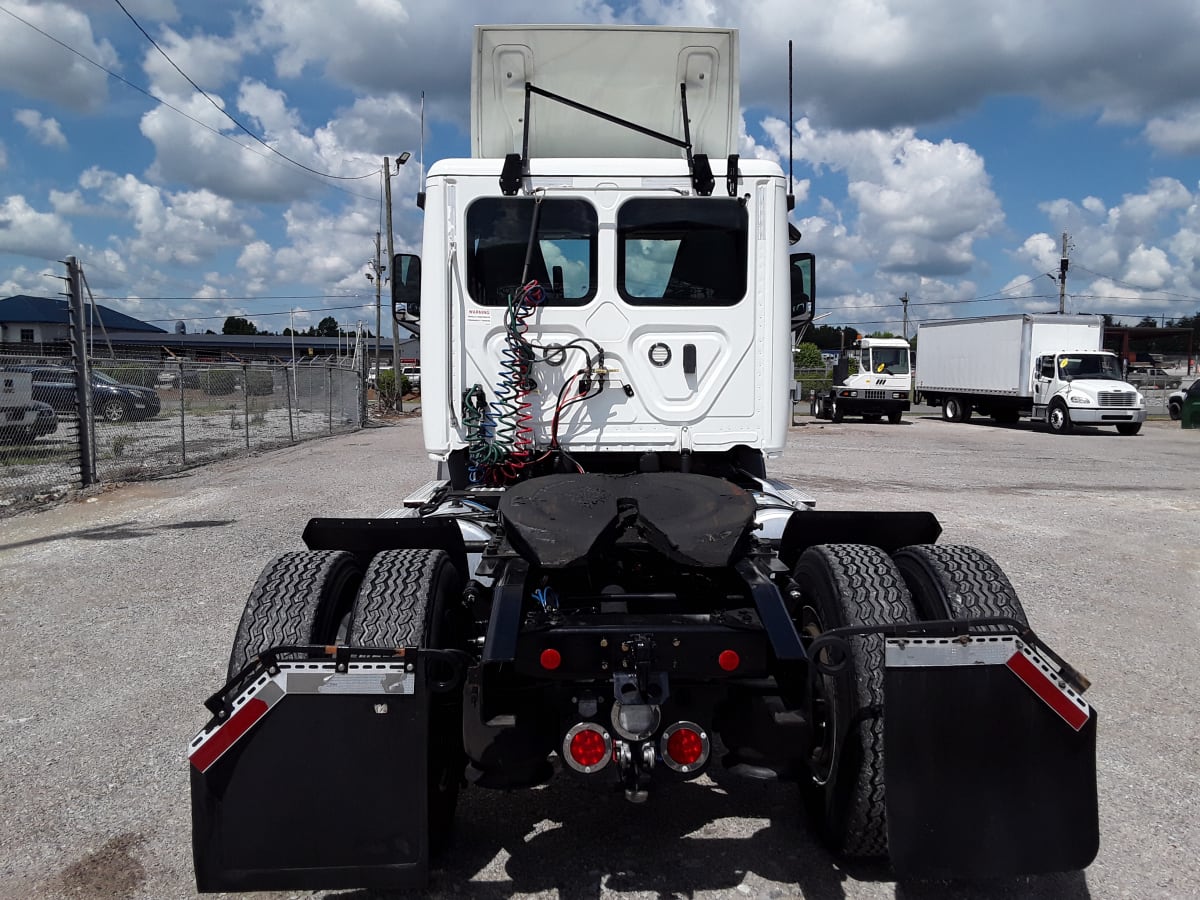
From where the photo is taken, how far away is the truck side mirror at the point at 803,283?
5176mm

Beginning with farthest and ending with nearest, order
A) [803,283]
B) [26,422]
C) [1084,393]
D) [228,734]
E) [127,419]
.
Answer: [1084,393]
[127,419]
[26,422]
[803,283]
[228,734]

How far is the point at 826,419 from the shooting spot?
32469 mm

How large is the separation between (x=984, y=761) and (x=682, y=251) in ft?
10.2

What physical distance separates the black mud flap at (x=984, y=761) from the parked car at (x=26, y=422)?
11558 millimetres

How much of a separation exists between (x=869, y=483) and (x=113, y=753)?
38.4ft

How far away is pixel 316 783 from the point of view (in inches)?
99.5

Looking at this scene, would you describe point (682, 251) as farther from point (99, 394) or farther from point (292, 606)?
point (99, 394)

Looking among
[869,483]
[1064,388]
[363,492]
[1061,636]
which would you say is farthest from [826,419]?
[1061,636]

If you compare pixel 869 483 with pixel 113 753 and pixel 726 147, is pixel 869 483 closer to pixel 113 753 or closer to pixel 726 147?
pixel 726 147

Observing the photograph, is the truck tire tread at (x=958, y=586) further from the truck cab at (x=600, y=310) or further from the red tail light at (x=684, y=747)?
the truck cab at (x=600, y=310)

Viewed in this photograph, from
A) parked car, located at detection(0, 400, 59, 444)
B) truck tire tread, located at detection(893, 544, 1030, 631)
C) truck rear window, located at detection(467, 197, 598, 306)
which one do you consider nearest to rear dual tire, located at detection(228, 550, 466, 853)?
truck tire tread, located at detection(893, 544, 1030, 631)

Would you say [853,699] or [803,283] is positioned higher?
[803,283]

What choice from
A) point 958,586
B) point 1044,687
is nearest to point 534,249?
point 958,586

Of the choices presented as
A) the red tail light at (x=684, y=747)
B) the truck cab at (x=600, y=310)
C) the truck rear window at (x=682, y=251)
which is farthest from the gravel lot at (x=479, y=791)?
the truck rear window at (x=682, y=251)
